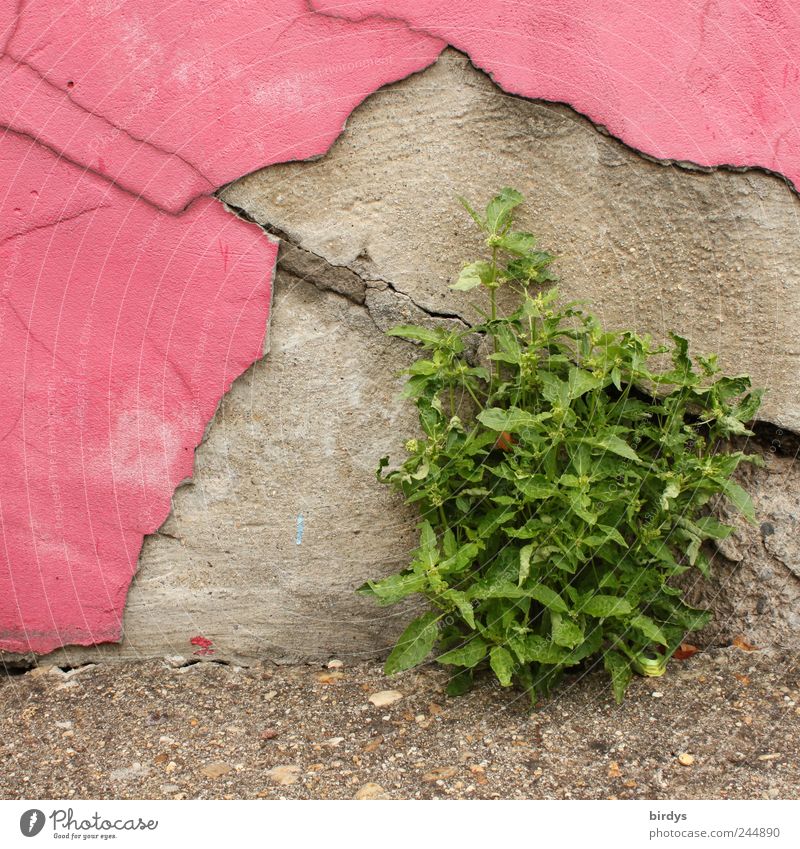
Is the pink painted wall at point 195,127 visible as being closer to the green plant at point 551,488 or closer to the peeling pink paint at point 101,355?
the peeling pink paint at point 101,355

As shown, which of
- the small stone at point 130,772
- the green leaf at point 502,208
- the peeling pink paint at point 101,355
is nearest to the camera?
the small stone at point 130,772

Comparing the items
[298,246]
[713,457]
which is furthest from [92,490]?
[713,457]

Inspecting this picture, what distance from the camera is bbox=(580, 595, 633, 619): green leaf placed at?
201cm

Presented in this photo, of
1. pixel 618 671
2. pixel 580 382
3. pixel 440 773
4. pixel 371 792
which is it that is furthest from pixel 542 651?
pixel 580 382

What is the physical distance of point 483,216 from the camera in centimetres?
221

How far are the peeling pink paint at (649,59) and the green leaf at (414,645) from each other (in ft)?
3.64

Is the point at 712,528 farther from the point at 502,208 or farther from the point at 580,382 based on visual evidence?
the point at 502,208

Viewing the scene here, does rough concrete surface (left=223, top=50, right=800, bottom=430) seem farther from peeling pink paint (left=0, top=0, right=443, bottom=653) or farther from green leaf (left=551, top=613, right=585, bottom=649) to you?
green leaf (left=551, top=613, right=585, bottom=649)

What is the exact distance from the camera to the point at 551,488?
1974 mm

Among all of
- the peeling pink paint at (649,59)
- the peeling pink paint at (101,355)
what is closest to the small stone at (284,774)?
the peeling pink paint at (101,355)

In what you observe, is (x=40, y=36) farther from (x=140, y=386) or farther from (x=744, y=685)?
(x=744, y=685)

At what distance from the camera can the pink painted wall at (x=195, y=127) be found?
7.10 feet

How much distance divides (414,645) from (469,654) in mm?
116

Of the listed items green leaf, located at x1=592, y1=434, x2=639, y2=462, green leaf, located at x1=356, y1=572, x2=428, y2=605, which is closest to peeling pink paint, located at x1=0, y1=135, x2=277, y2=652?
green leaf, located at x1=356, y1=572, x2=428, y2=605
